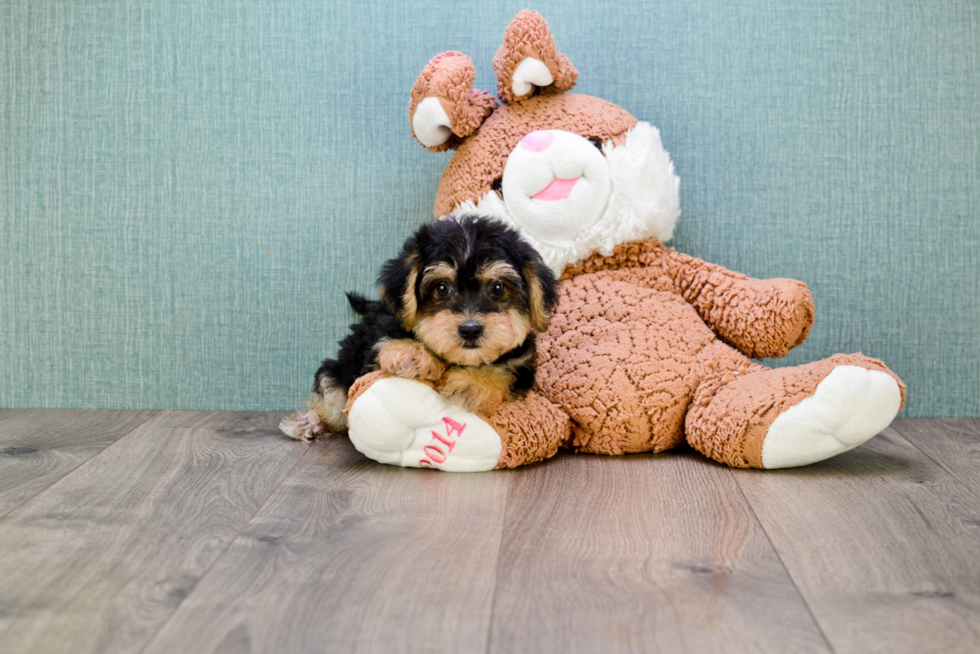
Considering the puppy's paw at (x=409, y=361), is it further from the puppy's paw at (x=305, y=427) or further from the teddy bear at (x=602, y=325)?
the puppy's paw at (x=305, y=427)

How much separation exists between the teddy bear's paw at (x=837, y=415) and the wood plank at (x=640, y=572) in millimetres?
190

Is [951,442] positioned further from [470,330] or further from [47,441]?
[47,441]

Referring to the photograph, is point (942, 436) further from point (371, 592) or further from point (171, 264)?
point (171, 264)

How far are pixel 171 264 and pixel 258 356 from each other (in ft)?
1.50

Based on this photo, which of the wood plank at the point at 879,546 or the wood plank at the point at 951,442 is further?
the wood plank at the point at 951,442

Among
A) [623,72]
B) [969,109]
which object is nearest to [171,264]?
[623,72]

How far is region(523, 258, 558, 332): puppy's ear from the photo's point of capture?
2066 mm

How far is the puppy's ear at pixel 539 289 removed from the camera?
81.4 inches

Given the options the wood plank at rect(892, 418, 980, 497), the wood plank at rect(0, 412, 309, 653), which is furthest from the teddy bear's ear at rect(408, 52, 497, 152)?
the wood plank at rect(892, 418, 980, 497)

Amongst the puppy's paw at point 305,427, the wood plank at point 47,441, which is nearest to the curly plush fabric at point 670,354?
the puppy's paw at point 305,427

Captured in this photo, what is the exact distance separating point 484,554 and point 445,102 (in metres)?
1.41

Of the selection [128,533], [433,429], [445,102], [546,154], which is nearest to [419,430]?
[433,429]

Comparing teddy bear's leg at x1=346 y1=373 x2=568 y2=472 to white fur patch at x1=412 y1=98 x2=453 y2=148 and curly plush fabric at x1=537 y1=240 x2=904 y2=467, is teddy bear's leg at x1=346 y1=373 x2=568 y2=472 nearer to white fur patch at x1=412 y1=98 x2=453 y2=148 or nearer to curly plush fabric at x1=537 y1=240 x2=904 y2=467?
curly plush fabric at x1=537 y1=240 x2=904 y2=467

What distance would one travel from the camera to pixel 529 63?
2.36 m
